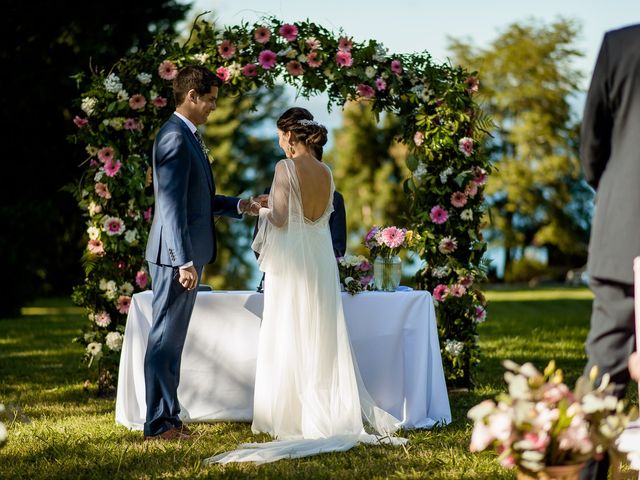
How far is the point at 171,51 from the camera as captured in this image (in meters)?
7.31

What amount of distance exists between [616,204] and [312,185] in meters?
2.39

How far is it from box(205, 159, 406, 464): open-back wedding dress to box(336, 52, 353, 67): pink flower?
6.68 feet

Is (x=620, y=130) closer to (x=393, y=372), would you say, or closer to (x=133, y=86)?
(x=393, y=372)

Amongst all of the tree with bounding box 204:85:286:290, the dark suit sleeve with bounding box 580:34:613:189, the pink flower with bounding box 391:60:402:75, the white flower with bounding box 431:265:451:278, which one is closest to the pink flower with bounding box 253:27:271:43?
the pink flower with bounding box 391:60:402:75

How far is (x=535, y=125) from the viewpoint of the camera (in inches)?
1281

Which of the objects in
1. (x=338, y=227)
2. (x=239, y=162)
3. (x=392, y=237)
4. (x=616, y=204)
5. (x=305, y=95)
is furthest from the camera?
(x=239, y=162)

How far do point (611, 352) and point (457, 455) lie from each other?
5.81ft

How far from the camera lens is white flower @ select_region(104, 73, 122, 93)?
7.20 meters

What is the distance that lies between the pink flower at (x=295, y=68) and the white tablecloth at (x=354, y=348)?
215 cm

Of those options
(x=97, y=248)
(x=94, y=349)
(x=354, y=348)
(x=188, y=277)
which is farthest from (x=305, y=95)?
(x=188, y=277)

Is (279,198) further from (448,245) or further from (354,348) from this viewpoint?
(448,245)

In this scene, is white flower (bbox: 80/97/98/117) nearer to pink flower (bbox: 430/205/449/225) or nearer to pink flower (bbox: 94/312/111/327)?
pink flower (bbox: 94/312/111/327)

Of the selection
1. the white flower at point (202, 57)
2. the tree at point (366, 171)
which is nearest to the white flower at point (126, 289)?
the white flower at point (202, 57)

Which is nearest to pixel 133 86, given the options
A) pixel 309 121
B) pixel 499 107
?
pixel 309 121
